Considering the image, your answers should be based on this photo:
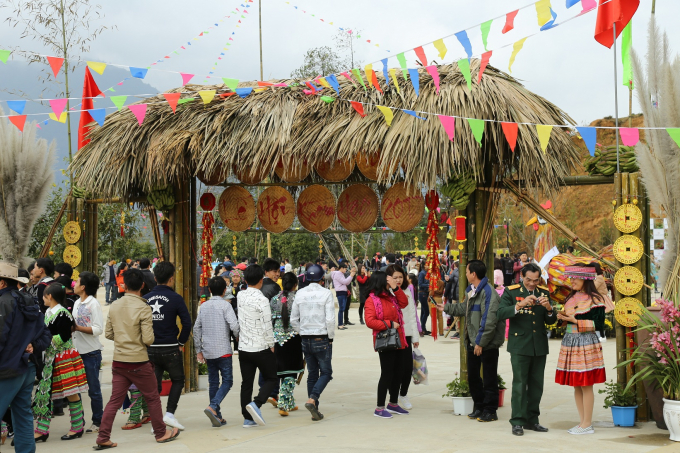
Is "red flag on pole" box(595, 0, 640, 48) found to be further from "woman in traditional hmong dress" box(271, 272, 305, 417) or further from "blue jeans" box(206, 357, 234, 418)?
"blue jeans" box(206, 357, 234, 418)

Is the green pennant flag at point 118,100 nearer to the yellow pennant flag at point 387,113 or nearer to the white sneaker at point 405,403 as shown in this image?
the yellow pennant flag at point 387,113

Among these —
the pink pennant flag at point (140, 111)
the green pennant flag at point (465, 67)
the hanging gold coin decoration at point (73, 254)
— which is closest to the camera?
the green pennant flag at point (465, 67)

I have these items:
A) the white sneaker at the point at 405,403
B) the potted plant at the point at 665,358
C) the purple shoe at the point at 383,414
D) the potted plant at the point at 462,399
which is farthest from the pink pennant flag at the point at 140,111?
the potted plant at the point at 665,358

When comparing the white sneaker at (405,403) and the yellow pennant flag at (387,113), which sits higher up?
the yellow pennant flag at (387,113)

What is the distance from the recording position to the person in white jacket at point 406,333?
698 centimetres

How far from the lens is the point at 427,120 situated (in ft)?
22.4

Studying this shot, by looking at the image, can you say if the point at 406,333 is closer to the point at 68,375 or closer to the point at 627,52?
the point at 68,375

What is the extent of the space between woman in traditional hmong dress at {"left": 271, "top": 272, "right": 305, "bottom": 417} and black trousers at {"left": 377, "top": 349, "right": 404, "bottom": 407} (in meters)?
0.94

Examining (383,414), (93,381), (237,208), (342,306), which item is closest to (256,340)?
(383,414)

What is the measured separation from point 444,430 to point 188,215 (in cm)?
416

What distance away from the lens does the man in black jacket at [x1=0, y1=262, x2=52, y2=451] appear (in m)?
4.94

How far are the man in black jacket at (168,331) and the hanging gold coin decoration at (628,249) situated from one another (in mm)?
4040

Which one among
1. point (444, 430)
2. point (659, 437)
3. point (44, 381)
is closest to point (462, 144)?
point (444, 430)

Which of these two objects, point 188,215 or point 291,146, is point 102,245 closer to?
point 188,215
